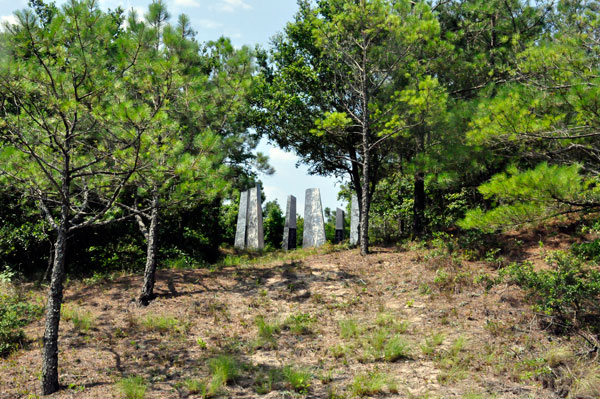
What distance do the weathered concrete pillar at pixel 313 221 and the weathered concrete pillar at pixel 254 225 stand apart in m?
1.58

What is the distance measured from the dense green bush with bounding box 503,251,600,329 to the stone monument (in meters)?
9.10

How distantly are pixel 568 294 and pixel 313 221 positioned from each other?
875 centimetres

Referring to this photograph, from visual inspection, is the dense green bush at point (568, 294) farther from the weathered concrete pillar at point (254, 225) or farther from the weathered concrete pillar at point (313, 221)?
the weathered concrete pillar at point (254, 225)

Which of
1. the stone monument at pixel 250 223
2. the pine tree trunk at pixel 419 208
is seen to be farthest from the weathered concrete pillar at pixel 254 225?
the pine tree trunk at pixel 419 208

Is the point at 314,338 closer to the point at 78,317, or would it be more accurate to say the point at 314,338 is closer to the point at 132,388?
the point at 132,388

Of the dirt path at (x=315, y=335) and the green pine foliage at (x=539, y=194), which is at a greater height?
the green pine foliage at (x=539, y=194)

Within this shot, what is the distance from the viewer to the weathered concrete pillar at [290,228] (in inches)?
566

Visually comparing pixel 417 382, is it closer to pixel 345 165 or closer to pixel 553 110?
pixel 553 110

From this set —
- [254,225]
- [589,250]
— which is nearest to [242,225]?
[254,225]

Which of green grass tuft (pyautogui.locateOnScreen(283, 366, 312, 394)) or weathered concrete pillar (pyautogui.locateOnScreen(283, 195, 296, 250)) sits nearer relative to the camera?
green grass tuft (pyautogui.locateOnScreen(283, 366, 312, 394))

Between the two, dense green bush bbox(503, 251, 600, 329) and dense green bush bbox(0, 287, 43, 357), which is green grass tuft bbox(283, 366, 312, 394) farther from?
dense green bush bbox(0, 287, 43, 357)

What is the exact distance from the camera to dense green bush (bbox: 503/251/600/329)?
244 inches

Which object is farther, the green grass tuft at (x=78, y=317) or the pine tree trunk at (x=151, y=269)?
the pine tree trunk at (x=151, y=269)

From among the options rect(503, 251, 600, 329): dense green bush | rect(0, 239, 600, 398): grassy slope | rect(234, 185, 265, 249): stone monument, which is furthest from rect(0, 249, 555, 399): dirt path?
rect(234, 185, 265, 249): stone monument
